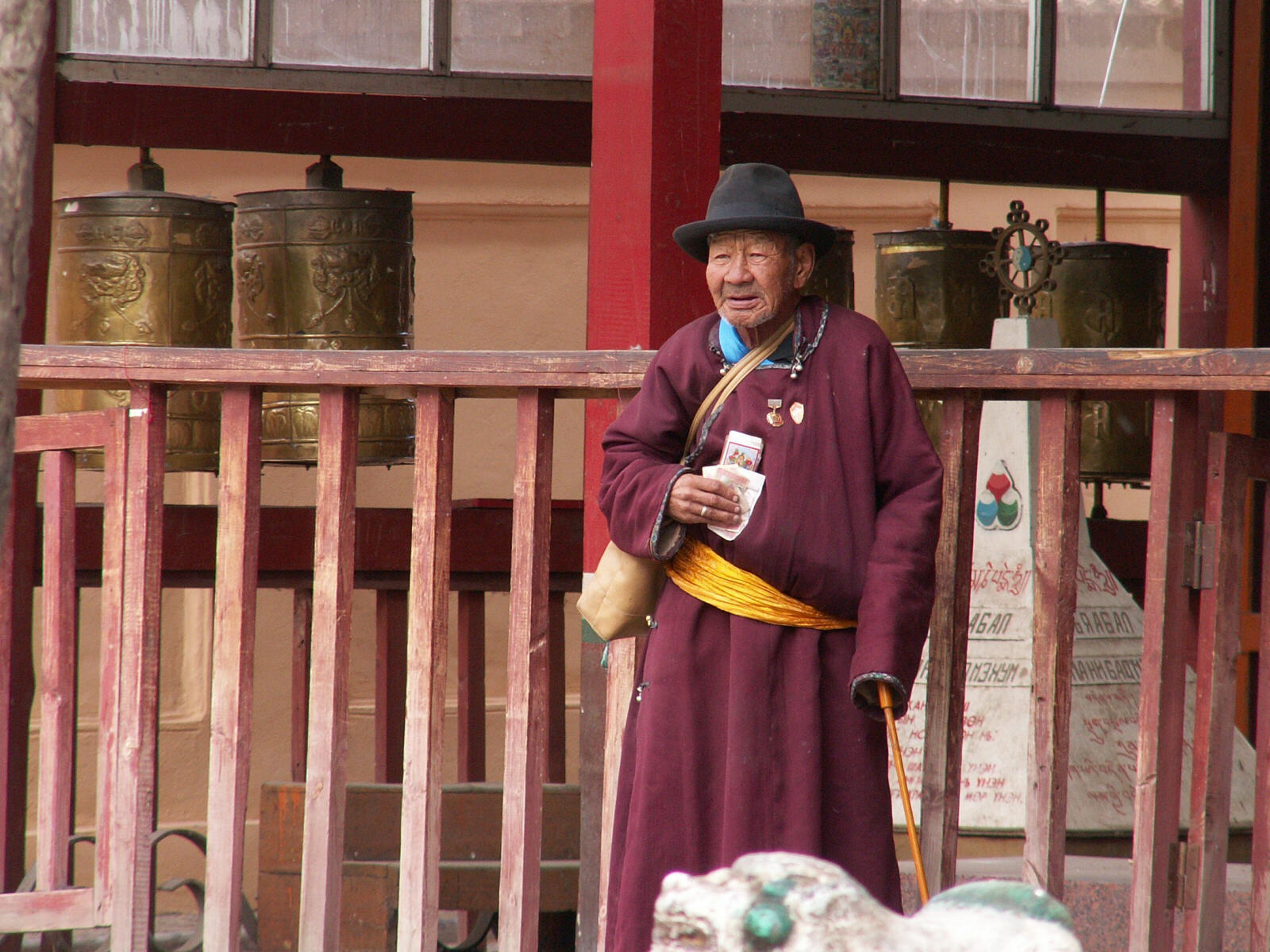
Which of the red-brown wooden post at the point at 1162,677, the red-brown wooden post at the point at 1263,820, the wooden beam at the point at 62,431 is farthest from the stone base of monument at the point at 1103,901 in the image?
the wooden beam at the point at 62,431

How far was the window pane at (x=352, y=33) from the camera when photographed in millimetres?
4789

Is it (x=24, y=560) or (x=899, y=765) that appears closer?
(x=899, y=765)

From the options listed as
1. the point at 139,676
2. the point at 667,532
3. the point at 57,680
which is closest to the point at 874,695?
the point at 667,532

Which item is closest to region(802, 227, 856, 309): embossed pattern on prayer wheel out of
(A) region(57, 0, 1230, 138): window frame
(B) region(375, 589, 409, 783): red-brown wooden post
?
(A) region(57, 0, 1230, 138): window frame

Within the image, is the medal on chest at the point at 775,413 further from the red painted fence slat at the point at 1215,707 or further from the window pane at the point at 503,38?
the window pane at the point at 503,38

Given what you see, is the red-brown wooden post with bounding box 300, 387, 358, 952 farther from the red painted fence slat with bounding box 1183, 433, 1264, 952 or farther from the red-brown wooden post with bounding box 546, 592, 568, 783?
the red-brown wooden post with bounding box 546, 592, 568, 783

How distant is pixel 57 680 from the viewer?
328 centimetres

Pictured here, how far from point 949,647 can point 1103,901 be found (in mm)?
1489

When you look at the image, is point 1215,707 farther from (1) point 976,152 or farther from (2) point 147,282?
(2) point 147,282

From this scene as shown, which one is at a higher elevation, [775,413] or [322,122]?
[322,122]

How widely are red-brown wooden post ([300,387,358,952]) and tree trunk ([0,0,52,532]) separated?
1.47 meters

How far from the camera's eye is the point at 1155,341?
517 cm

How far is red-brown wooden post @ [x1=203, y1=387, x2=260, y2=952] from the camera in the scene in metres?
3.01

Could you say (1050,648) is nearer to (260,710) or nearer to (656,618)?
(656,618)
